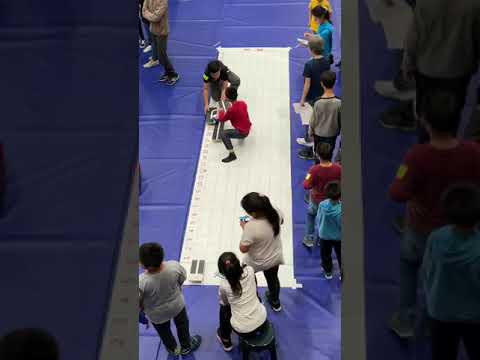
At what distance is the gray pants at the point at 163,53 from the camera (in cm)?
742

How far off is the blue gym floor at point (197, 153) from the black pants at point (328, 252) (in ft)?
0.46

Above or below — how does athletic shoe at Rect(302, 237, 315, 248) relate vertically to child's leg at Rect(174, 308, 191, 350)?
above

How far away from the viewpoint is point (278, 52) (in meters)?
8.05

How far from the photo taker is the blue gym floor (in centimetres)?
481

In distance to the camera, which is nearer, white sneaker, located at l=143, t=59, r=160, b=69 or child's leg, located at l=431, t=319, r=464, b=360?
child's leg, located at l=431, t=319, r=464, b=360

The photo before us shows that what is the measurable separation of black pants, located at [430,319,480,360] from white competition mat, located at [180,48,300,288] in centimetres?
307

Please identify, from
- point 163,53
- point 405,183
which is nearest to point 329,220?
point 405,183

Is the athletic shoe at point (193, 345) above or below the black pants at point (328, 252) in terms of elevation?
below

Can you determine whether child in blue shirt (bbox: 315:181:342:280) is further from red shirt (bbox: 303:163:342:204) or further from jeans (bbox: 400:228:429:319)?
jeans (bbox: 400:228:429:319)

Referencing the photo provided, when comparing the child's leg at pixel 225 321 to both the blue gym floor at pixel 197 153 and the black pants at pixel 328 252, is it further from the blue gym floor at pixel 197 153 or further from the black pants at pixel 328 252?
the black pants at pixel 328 252

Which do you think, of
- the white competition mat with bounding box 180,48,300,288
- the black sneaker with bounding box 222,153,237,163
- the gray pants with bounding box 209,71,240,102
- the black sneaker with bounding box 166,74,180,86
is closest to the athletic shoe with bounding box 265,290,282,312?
the white competition mat with bounding box 180,48,300,288

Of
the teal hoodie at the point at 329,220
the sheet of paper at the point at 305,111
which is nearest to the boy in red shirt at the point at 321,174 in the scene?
the teal hoodie at the point at 329,220

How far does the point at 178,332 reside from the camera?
4.50 m

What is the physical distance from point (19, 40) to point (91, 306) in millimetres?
2015
